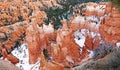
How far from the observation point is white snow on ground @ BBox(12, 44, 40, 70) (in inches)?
259

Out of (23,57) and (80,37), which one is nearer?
(23,57)

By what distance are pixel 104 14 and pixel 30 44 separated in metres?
1.83

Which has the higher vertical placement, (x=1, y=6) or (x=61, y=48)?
(x=1, y=6)

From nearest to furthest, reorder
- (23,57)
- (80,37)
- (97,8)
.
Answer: (23,57) → (80,37) → (97,8)

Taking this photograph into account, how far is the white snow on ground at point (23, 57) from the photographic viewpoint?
21.5 feet

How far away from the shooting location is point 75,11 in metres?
7.29

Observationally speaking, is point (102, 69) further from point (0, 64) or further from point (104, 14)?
point (104, 14)

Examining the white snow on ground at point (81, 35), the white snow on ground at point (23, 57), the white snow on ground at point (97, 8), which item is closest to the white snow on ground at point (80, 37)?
the white snow on ground at point (81, 35)

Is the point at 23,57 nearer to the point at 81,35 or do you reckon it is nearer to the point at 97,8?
the point at 81,35

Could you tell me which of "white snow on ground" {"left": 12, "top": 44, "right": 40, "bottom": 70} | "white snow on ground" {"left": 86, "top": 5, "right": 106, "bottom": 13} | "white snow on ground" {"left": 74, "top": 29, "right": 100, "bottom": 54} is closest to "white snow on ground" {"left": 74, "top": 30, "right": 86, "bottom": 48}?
"white snow on ground" {"left": 74, "top": 29, "right": 100, "bottom": 54}

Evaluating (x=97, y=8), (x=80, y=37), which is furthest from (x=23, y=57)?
(x=97, y=8)

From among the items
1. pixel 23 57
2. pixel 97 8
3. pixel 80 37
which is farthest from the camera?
pixel 97 8

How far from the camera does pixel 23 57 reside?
269 inches

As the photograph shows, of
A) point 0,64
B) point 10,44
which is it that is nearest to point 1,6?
point 10,44
